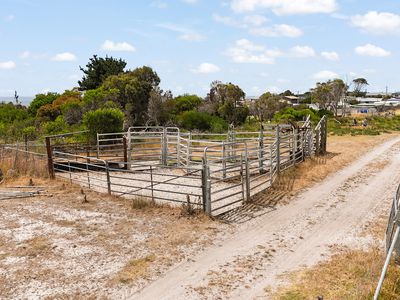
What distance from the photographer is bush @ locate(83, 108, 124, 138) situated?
19828mm

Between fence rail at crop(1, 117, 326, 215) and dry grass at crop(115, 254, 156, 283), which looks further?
fence rail at crop(1, 117, 326, 215)

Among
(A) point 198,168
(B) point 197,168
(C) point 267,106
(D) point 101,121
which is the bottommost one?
(A) point 198,168

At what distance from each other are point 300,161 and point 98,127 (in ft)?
34.6

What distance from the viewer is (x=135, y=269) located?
634cm

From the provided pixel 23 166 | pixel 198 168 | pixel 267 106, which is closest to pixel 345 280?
pixel 198 168

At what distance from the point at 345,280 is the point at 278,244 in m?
1.74

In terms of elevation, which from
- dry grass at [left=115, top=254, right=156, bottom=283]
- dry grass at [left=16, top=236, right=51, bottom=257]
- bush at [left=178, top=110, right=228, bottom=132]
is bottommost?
dry grass at [left=115, top=254, right=156, bottom=283]

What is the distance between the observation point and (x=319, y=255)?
691 centimetres

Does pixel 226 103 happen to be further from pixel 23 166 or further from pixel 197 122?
pixel 23 166

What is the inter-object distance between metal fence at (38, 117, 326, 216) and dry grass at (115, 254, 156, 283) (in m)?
2.23

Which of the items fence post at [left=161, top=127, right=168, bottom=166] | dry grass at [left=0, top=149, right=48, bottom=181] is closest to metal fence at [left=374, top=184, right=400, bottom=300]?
fence post at [left=161, top=127, right=168, bottom=166]

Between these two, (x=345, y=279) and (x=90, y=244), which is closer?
(x=345, y=279)

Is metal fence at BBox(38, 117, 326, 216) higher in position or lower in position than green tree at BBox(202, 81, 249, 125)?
lower

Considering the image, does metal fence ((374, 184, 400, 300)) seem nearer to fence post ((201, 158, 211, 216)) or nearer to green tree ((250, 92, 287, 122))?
fence post ((201, 158, 211, 216))
